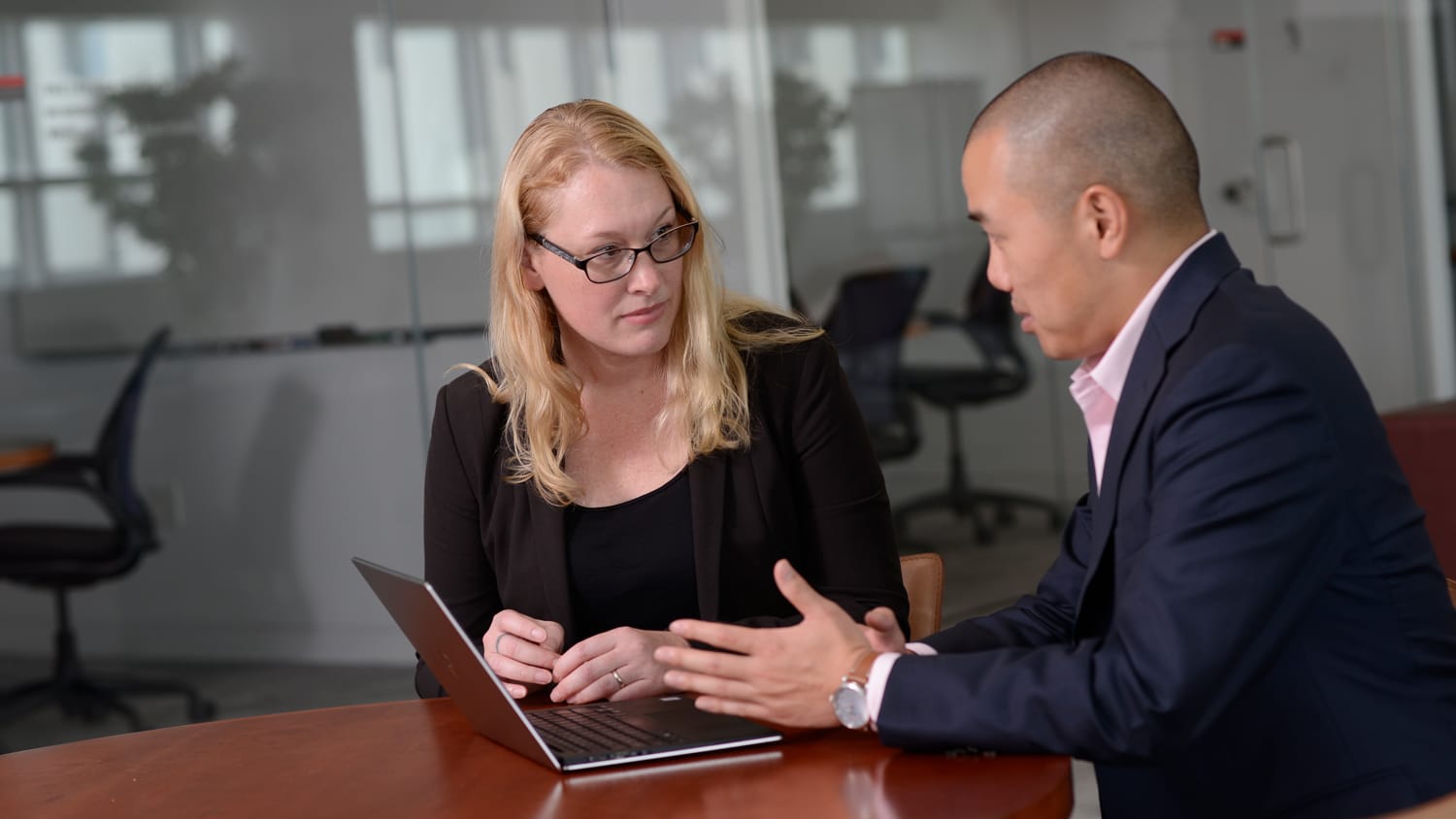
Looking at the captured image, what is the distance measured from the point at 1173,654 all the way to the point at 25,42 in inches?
205

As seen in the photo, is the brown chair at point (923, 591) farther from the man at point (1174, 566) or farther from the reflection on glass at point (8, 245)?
the reflection on glass at point (8, 245)

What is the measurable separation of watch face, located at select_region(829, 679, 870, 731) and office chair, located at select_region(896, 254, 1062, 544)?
3.27 meters

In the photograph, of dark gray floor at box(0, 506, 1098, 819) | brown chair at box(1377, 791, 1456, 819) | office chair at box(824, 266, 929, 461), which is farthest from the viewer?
dark gray floor at box(0, 506, 1098, 819)

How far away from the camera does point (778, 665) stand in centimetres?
135

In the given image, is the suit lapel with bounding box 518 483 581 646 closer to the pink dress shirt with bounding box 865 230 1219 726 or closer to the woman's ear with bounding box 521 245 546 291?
the woman's ear with bounding box 521 245 546 291

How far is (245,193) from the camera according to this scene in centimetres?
537

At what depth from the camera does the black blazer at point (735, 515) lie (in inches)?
78.5

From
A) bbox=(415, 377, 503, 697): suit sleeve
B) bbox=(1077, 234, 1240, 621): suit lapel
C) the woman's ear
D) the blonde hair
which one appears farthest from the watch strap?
the woman's ear

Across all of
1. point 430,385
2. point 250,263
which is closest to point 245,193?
point 250,263

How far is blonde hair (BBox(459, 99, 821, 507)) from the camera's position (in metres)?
2.03

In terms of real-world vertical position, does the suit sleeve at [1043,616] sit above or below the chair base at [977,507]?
above

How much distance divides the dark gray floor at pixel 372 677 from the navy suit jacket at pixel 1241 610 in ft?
10.7

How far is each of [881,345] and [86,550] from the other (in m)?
2.42

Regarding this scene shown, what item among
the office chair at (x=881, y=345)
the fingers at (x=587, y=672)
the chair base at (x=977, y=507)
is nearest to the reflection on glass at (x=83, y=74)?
the office chair at (x=881, y=345)
